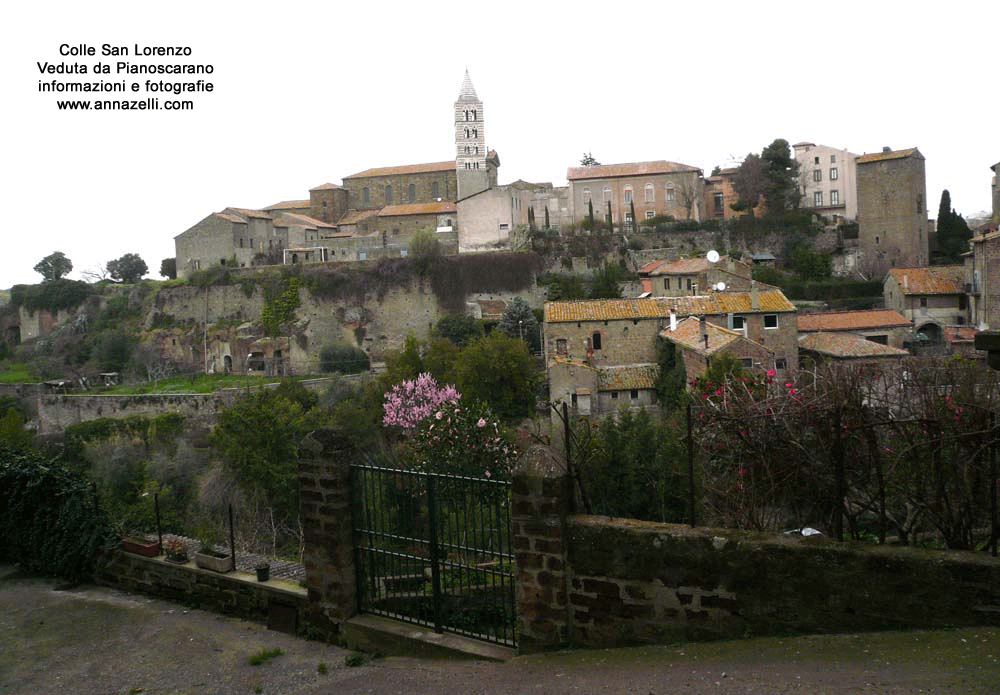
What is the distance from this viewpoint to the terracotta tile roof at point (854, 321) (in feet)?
114

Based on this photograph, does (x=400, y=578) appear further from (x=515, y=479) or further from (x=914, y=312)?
(x=914, y=312)

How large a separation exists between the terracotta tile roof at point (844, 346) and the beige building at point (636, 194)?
78.1ft

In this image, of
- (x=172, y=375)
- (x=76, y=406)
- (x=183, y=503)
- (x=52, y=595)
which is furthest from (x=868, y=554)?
(x=172, y=375)

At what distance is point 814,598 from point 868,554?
460 millimetres

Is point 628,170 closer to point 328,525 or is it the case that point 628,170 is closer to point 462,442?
point 462,442

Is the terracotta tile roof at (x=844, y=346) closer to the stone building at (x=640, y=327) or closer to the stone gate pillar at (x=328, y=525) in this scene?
the stone building at (x=640, y=327)

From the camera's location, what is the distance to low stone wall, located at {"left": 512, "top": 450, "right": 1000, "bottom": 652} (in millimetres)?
4996

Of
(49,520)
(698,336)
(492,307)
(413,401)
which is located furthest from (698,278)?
(49,520)

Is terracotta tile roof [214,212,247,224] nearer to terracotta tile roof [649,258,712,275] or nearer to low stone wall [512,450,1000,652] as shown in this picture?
terracotta tile roof [649,258,712,275]

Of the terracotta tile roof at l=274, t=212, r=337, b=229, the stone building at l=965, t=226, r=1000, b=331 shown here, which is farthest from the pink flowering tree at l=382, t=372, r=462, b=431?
the terracotta tile roof at l=274, t=212, r=337, b=229

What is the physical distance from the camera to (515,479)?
6059mm

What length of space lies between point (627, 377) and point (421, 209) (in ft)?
105

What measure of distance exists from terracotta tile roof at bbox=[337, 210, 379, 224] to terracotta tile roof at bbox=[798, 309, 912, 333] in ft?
117

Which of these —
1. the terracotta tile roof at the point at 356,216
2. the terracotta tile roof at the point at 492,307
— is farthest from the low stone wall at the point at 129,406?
the terracotta tile roof at the point at 356,216
